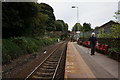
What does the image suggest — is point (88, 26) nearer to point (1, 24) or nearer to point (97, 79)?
point (1, 24)

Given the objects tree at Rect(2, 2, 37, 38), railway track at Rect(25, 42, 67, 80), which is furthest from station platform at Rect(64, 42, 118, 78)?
tree at Rect(2, 2, 37, 38)

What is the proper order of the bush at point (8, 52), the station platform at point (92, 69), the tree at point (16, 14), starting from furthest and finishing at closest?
the tree at point (16, 14)
the bush at point (8, 52)
the station platform at point (92, 69)

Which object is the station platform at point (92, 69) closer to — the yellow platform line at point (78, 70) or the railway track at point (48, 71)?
the yellow platform line at point (78, 70)

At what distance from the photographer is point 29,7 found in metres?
17.4

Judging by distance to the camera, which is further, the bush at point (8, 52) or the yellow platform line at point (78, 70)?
the bush at point (8, 52)

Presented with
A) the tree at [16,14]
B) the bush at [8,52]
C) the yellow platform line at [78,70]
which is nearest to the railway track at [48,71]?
the yellow platform line at [78,70]

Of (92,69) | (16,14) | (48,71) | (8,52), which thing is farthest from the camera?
(16,14)

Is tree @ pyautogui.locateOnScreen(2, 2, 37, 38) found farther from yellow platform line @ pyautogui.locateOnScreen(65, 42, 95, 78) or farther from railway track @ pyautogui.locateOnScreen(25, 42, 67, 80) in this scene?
yellow platform line @ pyautogui.locateOnScreen(65, 42, 95, 78)

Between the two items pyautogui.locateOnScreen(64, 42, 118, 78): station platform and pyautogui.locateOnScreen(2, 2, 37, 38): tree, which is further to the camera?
pyautogui.locateOnScreen(2, 2, 37, 38): tree

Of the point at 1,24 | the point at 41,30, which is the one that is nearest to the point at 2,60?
the point at 1,24

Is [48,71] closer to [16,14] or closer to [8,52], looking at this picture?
[8,52]

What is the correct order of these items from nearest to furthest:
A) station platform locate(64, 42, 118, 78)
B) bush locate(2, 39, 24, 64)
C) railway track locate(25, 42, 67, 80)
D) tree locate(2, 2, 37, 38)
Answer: station platform locate(64, 42, 118, 78) → railway track locate(25, 42, 67, 80) → bush locate(2, 39, 24, 64) → tree locate(2, 2, 37, 38)

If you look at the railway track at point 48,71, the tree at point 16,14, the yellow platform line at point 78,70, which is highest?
the tree at point 16,14

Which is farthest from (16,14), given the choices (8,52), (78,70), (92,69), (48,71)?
(92,69)
